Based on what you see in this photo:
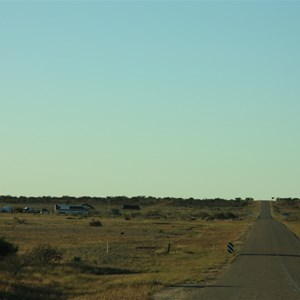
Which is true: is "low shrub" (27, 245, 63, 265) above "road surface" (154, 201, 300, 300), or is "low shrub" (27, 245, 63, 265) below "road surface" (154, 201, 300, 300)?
above

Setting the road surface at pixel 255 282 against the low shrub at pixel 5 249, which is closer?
the road surface at pixel 255 282

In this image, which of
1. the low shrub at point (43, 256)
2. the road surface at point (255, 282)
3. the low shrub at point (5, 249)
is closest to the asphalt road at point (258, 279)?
the road surface at point (255, 282)

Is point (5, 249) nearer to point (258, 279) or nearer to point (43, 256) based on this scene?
point (43, 256)

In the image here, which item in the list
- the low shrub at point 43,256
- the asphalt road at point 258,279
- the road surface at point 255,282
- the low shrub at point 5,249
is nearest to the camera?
the road surface at point 255,282

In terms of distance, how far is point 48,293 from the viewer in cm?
2083

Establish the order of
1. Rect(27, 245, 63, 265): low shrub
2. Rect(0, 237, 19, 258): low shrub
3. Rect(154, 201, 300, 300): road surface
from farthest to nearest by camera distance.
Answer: Rect(0, 237, 19, 258): low shrub → Rect(27, 245, 63, 265): low shrub → Rect(154, 201, 300, 300): road surface

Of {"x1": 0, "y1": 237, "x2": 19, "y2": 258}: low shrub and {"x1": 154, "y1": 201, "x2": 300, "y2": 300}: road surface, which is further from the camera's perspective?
{"x1": 0, "y1": 237, "x2": 19, "y2": 258}: low shrub

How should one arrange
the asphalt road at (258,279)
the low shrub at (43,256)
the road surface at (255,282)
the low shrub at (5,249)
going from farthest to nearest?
the low shrub at (5,249), the low shrub at (43,256), the asphalt road at (258,279), the road surface at (255,282)

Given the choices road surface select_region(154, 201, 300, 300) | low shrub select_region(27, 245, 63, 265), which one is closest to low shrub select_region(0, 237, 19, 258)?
low shrub select_region(27, 245, 63, 265)

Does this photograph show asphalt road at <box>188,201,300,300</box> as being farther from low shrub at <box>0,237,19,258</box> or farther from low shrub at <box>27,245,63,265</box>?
low shrub at <box>0,237,19,258</box>

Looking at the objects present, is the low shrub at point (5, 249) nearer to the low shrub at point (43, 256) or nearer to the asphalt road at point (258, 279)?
the low shrub at point (43, 256)

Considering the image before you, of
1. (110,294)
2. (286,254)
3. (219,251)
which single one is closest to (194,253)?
(219,251)

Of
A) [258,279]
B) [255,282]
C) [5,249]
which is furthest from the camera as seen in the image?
[5,249]

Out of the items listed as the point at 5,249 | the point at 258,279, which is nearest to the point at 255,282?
the point at 258,279
